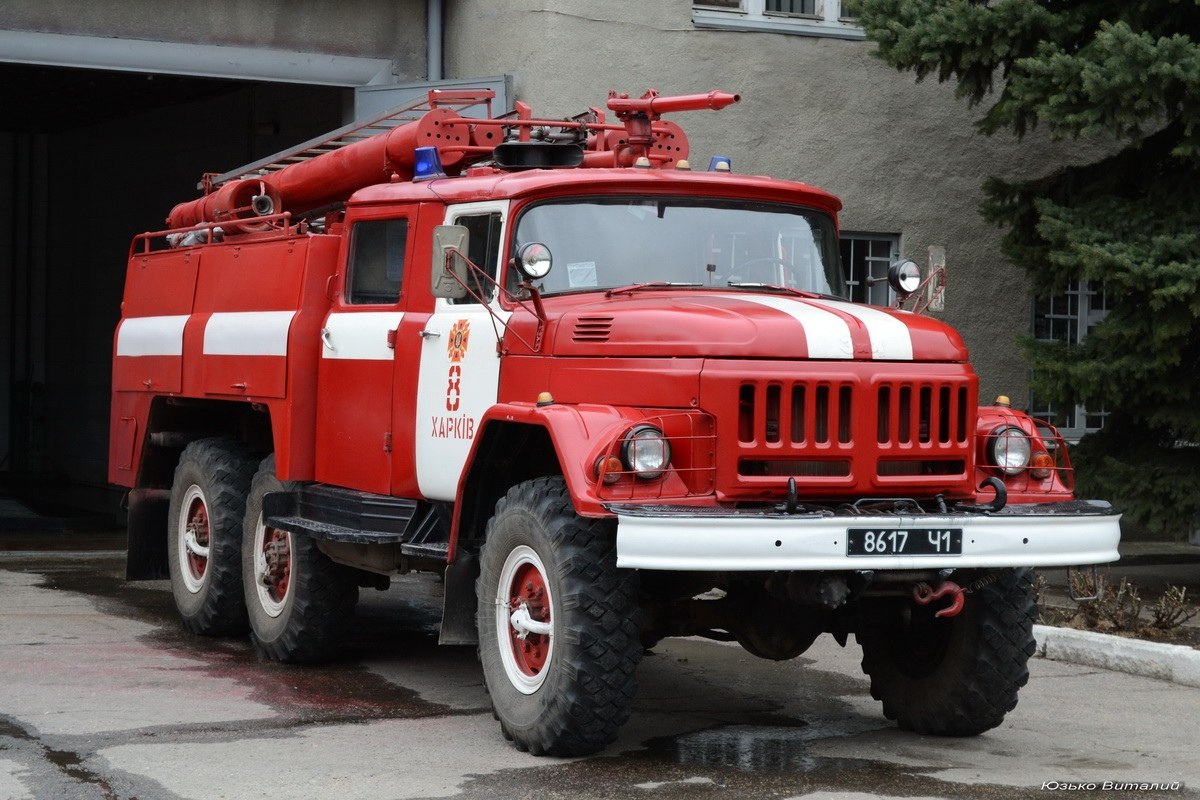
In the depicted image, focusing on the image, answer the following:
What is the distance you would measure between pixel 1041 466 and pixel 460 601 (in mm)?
2664

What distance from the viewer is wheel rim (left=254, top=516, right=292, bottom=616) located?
9.66m

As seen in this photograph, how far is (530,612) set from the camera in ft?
23.6

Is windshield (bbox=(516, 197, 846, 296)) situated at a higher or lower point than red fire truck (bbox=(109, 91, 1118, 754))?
higher

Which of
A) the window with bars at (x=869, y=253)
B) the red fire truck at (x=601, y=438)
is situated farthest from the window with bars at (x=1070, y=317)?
the red fire truck at (x=601, y=438)

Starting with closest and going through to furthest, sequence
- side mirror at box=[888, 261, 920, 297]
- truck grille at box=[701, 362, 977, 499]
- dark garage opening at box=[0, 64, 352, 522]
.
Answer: truck grille at box=[701, 362, 977, 499] → side mirror at box=[888, 261, 920, 297] → dark garage opening at box=[0, 64, 352, 522]

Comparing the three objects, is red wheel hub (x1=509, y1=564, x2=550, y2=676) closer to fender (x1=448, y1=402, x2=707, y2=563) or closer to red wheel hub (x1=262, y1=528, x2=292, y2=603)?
fender (x1=448, y1=402, x2=707, y2=563)

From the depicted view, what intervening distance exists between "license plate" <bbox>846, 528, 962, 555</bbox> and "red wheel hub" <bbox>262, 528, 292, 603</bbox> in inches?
160

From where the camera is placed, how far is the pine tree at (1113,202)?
10766 millimetres

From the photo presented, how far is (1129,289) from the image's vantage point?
36.7ft

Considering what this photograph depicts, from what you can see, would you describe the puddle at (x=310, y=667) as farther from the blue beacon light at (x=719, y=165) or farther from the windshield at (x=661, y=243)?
the blue beacon light at (x=719, y=165)

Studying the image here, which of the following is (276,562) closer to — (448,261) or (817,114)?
(448,261)

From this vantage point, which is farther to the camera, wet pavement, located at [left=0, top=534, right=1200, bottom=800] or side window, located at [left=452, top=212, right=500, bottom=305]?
side window, located at [left=452, top=212, right=500, bottom=305]

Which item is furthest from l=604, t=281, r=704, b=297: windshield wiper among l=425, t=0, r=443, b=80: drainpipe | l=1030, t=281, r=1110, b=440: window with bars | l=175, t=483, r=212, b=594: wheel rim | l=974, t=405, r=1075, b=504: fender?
l=1030, t=281, r=1110, b=440: window with bars

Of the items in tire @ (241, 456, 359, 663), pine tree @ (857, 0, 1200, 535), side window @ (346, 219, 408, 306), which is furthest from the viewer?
pine tree @ (857, 0, 1200, 535)
